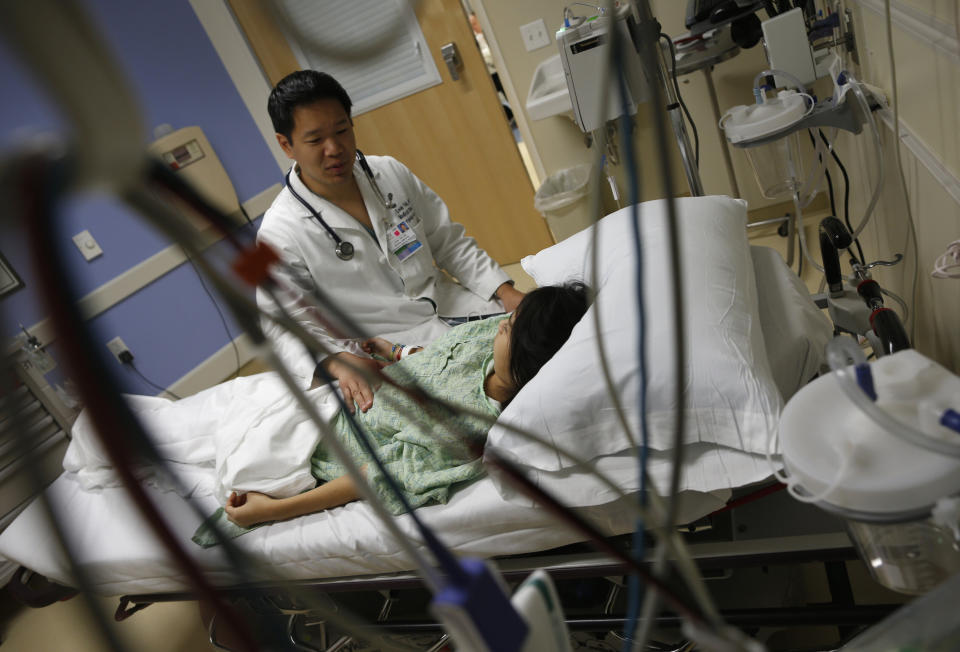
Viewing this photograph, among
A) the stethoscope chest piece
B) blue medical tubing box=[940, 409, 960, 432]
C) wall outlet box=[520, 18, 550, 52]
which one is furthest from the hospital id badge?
blue medical tubing box=[940, 409, 960, 432]

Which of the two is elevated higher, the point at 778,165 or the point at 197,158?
the point at 197,158

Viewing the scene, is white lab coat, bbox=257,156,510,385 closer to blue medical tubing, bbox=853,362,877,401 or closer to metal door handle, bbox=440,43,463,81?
metal door handle, bbox=440,43,463,81

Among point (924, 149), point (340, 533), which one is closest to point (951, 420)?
point (924, 149)

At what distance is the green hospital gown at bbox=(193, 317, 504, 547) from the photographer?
1405 millimetres

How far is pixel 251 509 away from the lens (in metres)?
1.57

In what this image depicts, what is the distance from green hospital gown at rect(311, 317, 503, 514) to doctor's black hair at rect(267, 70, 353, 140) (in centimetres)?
83

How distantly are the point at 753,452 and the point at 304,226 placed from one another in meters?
1.59

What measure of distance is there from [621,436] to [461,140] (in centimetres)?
277

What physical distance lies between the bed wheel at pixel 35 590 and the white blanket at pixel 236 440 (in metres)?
0.33

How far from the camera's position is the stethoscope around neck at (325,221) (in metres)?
2.11

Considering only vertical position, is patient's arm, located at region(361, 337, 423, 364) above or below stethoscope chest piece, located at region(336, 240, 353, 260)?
below

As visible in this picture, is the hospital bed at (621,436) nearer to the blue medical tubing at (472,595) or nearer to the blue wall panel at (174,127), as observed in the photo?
the blue medical tubing at (472,595)

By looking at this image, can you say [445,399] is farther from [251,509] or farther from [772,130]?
[772,130]

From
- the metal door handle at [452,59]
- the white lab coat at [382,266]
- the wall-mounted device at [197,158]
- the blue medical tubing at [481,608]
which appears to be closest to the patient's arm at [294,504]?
the white lab coat at [382,266]
